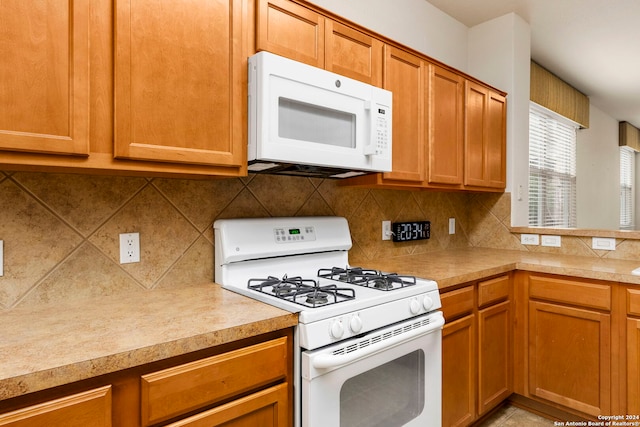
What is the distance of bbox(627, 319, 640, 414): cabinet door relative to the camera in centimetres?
187

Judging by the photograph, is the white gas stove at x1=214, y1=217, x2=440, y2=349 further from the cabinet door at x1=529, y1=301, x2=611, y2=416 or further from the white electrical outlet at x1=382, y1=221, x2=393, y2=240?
the cabinet door at x1=529, y1=301, x2=611, y2=416

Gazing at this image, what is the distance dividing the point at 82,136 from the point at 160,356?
25.3 inches

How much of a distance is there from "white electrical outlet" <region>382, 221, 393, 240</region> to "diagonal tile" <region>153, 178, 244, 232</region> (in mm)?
1037

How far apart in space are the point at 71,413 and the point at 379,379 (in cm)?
99

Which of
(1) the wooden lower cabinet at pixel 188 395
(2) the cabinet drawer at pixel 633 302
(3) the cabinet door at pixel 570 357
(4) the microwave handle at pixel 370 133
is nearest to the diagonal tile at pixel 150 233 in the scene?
(1) the wooden lower cabinet at pixel 188 395

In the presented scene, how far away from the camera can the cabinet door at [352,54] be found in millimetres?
1727

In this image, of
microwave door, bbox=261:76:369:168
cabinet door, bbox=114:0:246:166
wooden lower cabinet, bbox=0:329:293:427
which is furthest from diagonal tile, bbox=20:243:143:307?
microwave door, bbox=261:76:369:168

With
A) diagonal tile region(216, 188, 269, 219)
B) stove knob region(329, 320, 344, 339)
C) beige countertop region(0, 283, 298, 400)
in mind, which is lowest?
stove knob region(329, 320, 344, 339)

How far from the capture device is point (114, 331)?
1047 mm

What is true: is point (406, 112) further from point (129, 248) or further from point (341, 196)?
point (129, 248)

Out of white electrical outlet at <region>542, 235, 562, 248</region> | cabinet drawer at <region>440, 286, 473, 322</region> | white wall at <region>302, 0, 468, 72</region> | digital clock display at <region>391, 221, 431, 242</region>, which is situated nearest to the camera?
cabinet drawer at <region>440, 286, 473, 322</region>

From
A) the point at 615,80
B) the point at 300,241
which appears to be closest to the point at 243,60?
the point at 300,241

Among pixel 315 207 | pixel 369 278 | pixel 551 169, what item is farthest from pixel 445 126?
pixel 551 169

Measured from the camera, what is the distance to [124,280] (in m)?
1.46
